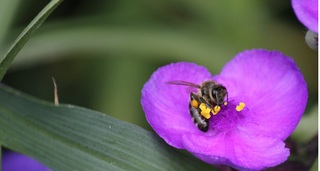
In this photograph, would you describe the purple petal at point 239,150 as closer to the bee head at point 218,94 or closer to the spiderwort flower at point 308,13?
the bee head at point 218,94

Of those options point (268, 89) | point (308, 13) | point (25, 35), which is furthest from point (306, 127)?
point (25, 35)

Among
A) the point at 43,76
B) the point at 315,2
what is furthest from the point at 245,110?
the point at 43,76

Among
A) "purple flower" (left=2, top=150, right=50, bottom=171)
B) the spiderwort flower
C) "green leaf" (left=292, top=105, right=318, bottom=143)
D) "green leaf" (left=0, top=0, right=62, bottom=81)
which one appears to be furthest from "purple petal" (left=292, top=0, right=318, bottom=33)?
"purple flower" (left=2, top=150, right=50, bottom=171)

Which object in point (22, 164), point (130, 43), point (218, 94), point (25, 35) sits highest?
point (25, 35)

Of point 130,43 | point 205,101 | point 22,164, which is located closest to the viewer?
point 205,101

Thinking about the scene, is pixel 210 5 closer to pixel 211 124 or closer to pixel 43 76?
pixel 43 76

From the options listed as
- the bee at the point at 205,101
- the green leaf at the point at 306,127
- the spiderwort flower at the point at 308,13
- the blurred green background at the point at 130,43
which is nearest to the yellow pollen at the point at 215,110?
the bee at the point at 205,101

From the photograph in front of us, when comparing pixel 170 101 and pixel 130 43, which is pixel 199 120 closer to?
pixel 170 101

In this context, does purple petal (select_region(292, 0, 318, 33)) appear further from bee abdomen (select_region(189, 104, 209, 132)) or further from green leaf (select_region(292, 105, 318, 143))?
green leaf (select_region(292, 105, 318, 143))
